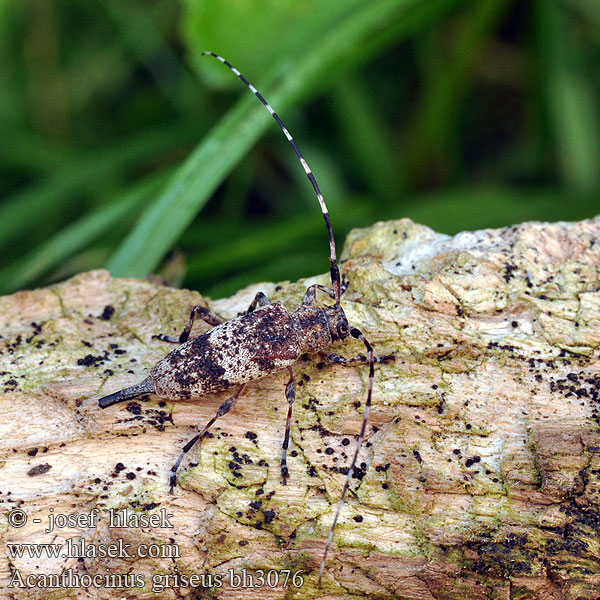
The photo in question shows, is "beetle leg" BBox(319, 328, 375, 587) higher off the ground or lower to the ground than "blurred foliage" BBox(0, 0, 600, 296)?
lower

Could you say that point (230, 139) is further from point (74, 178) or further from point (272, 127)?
point (74, 178)

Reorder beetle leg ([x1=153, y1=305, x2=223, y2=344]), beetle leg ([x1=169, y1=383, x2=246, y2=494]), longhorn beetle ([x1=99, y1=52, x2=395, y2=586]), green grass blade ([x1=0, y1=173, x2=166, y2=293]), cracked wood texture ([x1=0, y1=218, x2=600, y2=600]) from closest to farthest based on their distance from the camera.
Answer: cracked wood texture ([x1=0, y1=218, x2=600, y2=600]) < beetle leg ([x1=169, y1=383, x2=246, y2=494]) < longhorn beetle ([x1=99, y1=52, x2=395, y2=586]) < beetle leg ([x1=153, y1=305, x2=223, y2=344]) < green grass blade ([x1=0, y1=173, x2=166, y2=293])

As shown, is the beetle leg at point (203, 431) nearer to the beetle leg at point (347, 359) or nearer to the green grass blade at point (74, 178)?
the beetle leg at point (347, 359)

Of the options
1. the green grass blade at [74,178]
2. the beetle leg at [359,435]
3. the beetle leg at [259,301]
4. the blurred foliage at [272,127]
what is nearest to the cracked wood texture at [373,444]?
the beetle leg at [359,435]

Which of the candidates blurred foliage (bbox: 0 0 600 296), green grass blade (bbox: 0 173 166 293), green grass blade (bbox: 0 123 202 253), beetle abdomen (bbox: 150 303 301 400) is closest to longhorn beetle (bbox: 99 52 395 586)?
beetle abdomen (bbox: 150 303 301 400)

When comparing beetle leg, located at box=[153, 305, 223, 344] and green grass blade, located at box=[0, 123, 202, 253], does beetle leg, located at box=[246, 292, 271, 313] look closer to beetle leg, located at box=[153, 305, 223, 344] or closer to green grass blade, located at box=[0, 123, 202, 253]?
beetle leg, located at box=[153, 305, 223, 344]

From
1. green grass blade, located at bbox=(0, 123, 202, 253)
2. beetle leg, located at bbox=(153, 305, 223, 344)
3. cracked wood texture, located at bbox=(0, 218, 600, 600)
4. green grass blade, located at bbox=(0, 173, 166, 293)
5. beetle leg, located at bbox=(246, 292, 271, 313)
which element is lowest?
cracked wood texture, located at bbox=(0, 218, 600, 600)

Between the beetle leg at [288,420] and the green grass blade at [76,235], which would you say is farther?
the green grass blade at [76,235]

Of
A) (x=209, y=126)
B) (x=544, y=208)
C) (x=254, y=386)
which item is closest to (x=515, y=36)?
→ (x=544, y=208)

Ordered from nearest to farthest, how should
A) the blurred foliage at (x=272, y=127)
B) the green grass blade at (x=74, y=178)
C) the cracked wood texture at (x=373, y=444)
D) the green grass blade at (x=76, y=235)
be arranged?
1. the cracked wood texture at (x=373, y=444)
2. the blurred foliage at (x=272, y=127)
3. the green grass blade at (x=76, y=235)
4. the green grass blade at (x=74, y=178)
